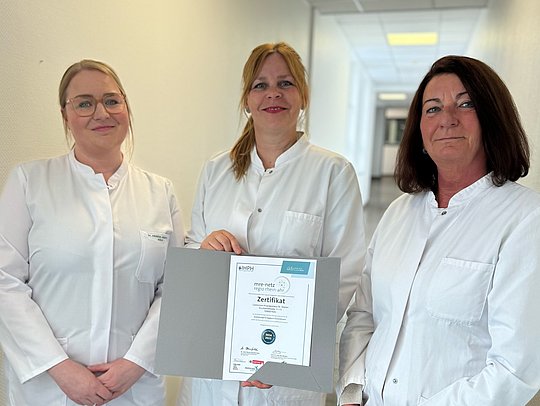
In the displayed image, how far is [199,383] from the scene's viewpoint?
1.55 m

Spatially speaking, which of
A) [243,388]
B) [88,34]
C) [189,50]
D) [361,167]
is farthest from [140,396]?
[361,167]

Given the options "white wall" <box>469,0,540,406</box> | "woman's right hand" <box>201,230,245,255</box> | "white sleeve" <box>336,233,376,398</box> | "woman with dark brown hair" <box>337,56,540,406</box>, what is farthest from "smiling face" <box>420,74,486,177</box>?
"white wall" <box>469,0,540,406</box>

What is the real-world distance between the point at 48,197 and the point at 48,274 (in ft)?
0.74

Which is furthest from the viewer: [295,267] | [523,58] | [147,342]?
[523,58]

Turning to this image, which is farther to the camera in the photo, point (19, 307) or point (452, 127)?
point (19, 307)

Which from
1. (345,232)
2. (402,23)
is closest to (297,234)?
(345,232)

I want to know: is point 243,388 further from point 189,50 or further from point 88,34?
point 189,50

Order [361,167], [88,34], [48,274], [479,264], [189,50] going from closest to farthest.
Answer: [479,264] < [48,274] < [88,34] < [189,50] < [361,167]

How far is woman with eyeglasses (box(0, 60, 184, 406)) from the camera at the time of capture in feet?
4.50

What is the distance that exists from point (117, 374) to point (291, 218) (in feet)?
2.26

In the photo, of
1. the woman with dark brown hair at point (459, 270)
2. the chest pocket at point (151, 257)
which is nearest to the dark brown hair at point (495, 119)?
the woman with dark brown hair at point (459, 270)

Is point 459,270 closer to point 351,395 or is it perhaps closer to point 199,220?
point 351,395

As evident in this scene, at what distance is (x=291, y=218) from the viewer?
4.88 feet

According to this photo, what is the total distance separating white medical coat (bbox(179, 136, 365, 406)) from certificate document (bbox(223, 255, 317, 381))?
207 mm
